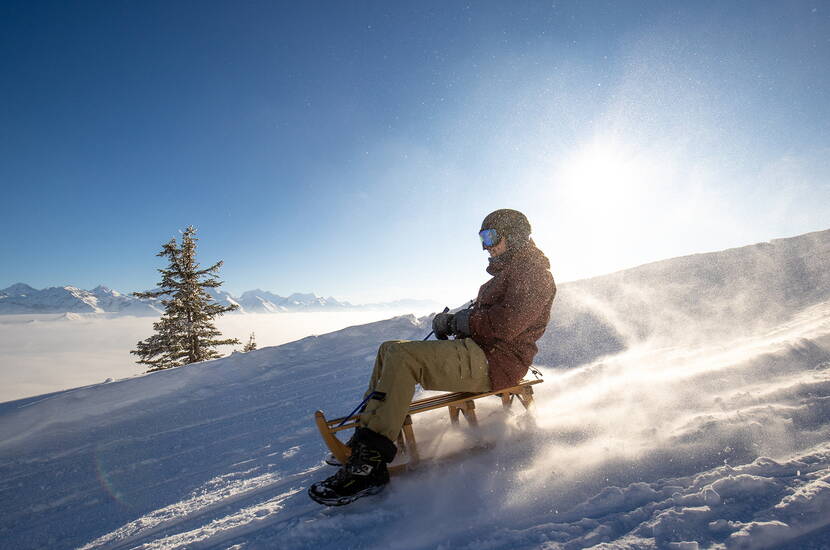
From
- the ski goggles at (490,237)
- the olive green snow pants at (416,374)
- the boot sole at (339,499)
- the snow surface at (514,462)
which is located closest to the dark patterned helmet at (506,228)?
the ski goggles at (490,237)

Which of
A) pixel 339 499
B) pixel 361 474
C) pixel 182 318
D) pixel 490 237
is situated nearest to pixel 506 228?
pixel 490 237

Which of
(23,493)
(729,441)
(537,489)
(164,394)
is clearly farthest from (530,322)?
(164,394)

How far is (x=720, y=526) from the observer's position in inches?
68.1

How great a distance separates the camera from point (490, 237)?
138 inches

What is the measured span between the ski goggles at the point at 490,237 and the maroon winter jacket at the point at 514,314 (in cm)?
20

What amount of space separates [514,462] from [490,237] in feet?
6.35

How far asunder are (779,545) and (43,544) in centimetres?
516

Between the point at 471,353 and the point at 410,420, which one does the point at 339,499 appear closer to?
the point at 410,420

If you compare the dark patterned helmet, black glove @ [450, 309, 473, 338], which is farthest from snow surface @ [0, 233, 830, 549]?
the dark patterned helmet

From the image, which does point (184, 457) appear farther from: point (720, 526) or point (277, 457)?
point (720, 526)

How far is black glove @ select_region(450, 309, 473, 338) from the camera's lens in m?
3.33

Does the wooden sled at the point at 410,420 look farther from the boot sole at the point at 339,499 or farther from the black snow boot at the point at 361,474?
the boot sole at the point at 339,499

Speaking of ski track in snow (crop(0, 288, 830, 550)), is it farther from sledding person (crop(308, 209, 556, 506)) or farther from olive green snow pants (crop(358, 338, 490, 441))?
olive green snow pants (crop(358, 338, 490, 441))

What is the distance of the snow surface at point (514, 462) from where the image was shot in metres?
1.94
